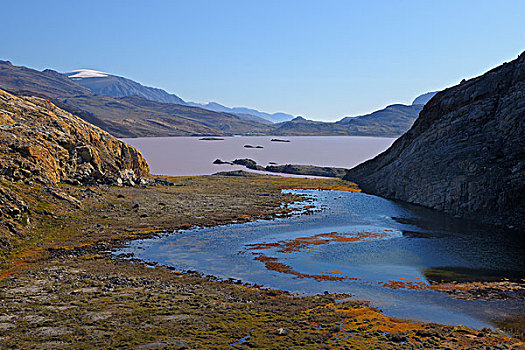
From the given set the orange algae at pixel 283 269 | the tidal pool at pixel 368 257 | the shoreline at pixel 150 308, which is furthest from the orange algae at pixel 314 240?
the shoreline at pixel 150 308

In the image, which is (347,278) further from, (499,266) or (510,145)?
(510,145)

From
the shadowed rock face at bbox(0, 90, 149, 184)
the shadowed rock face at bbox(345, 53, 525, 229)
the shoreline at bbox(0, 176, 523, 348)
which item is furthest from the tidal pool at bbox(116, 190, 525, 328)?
the shadowed rock face at bbox(0, 90, 149, 184)

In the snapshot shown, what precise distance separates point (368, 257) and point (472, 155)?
3874 centimetres

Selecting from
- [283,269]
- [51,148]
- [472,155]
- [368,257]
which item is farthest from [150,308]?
[472,155]

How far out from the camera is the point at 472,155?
7744 cm

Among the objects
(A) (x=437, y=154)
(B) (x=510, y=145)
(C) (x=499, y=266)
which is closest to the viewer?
(C) (x=499, y=266)

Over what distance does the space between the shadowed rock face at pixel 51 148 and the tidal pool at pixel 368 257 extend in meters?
26.8

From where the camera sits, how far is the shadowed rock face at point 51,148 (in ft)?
223

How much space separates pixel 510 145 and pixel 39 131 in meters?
83.5

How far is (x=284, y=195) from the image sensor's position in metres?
100

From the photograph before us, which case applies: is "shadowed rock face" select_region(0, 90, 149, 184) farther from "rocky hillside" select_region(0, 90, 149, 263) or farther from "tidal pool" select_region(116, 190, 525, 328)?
"tidal pool" select_region(116, 190, 525, 328)

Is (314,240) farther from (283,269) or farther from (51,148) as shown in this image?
(51,148)

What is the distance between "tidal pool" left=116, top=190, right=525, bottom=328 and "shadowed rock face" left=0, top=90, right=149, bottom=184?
26.8 metres

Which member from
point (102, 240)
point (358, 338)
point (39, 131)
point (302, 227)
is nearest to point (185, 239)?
point (102, 240)
